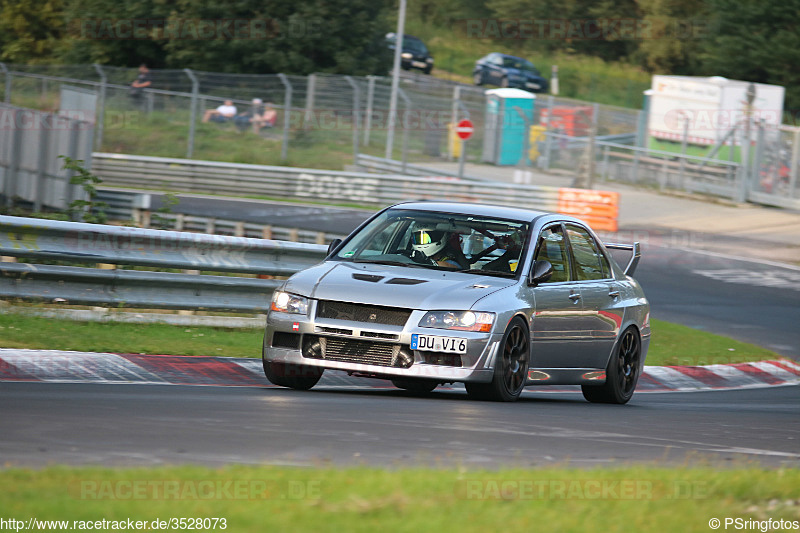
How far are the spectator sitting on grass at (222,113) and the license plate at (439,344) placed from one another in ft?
91.8

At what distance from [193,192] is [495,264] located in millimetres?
25115

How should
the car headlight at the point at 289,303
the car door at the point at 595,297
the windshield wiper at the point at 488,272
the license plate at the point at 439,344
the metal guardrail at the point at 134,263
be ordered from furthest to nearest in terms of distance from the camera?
the metal guardrail at the point at 134,263 → the car door at the point at 595,297 → the windshield wiper at the point at 488,272 → the car headlight at the point at 289,303 → the license plate at the point at 439,344

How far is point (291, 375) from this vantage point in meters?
9.16

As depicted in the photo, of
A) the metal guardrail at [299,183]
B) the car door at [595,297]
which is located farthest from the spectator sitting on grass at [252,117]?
the car door at [595,297]

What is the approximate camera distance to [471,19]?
75.7 meters

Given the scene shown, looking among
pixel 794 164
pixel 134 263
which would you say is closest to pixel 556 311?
pixel 134 263

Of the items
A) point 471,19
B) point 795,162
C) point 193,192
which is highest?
point 471,19

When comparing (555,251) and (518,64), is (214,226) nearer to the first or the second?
(555,251)

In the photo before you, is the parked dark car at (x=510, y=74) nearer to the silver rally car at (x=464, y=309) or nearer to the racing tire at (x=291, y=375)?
the silver rally car at (x=464, y=309)

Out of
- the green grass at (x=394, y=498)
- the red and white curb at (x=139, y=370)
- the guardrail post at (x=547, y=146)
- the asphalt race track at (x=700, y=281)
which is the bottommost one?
the asphalt race track at (x=700, y=281)

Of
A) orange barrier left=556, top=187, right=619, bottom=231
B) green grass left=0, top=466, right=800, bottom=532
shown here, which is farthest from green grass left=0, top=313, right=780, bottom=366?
orange barrier left=556, top=187, right=619, bottom=231

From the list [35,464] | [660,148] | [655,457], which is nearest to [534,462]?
[655,457]

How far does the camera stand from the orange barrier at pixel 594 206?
91.5ft

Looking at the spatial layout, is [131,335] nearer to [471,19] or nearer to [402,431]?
[402,431]
